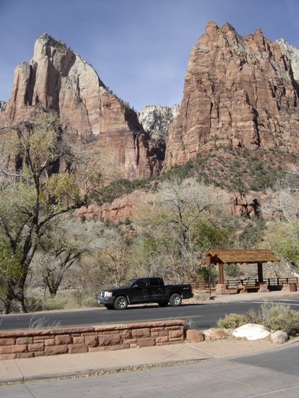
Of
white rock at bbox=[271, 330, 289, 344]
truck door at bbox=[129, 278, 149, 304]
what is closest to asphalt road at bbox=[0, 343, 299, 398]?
white rock at bbox=[271, 330, 289, 344]

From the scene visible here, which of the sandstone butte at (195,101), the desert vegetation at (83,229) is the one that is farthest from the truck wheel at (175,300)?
the sandstone butte at (195,101)

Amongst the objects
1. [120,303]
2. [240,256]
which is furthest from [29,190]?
[240,256]

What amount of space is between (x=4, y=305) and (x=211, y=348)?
15.6 metres

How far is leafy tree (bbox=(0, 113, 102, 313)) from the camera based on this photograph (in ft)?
71.9

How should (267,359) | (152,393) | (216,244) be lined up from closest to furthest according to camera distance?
(152,393)
(267,359)
(216,244)

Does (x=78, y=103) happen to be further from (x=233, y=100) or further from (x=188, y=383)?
(x=188, y=383)

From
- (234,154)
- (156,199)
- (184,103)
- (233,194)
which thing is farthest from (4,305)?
(184,103)

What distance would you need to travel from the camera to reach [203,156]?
10369cm

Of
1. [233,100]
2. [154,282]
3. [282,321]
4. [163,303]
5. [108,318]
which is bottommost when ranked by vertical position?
[108,318]

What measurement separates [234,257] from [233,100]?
86.1m

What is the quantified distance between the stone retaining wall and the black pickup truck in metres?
11.3

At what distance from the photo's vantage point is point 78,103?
151250 mm

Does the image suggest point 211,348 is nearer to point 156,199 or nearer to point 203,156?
point 156,199

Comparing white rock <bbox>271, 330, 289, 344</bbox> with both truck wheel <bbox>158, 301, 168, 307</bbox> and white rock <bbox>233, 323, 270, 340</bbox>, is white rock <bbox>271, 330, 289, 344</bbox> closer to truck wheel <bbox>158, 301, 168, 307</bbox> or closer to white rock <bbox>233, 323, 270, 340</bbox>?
white rock <bbox>233, 323, 270, 340</bbox>
